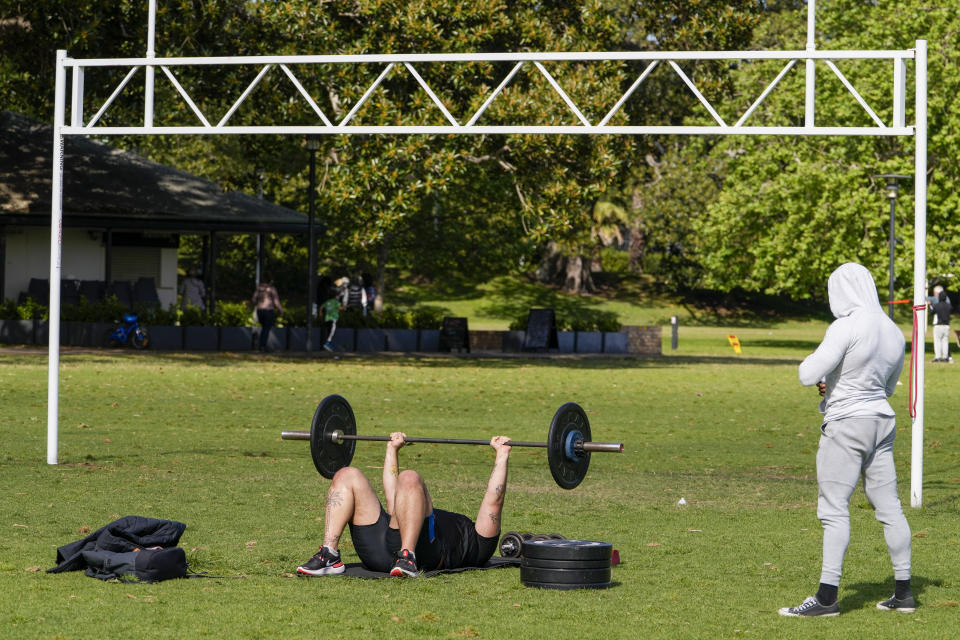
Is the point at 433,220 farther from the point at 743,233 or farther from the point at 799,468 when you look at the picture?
the point at 799,468

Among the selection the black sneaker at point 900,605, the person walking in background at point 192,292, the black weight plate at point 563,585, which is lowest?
the black weight plate at point 563,585

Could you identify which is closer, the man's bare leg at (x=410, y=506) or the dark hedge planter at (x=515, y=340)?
the man's bare leg at (x=410, y=506)

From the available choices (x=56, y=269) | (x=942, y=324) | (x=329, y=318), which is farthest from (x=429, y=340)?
(x=56, y=269)

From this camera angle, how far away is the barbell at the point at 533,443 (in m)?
7.91

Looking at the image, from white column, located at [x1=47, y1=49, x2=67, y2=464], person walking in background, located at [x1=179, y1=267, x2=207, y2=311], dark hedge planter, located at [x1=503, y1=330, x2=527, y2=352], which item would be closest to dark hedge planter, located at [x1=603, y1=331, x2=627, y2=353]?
dark hedge planter, located at [x1=503, y1=330, x2=527, y2=352]

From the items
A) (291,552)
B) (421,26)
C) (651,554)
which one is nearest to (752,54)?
(651,554)

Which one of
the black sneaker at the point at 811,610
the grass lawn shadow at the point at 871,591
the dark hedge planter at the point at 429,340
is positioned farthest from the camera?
the dark hedge planter at the point at 429,340

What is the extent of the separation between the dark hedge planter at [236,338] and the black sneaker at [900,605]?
87.6 feet

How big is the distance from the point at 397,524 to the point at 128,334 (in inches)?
982

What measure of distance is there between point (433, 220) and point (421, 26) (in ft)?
86.0

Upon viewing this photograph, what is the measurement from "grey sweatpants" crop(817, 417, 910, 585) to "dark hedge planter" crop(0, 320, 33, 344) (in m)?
27.4

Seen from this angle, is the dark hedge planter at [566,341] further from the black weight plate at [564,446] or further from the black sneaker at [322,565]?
the black sneaker at [322,565]

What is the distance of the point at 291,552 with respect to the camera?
8.73 meters

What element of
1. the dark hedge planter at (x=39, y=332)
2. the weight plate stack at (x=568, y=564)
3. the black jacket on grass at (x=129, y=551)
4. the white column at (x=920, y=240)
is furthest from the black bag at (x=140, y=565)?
the dark hedge planter at (x=39, y=332)
